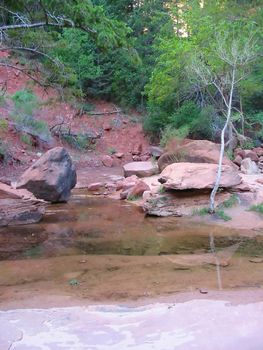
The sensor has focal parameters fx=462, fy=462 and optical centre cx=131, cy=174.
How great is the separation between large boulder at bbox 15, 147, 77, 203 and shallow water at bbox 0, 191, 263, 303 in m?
1.14

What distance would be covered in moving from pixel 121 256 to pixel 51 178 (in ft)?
17.6

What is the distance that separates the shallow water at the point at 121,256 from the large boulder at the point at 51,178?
114cm

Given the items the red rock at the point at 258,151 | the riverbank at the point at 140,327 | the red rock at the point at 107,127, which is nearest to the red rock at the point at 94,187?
the red rock at the point at 258,151

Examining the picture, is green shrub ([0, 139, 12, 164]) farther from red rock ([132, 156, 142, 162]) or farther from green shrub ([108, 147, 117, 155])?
red rock ([132, 156, 142, 162])

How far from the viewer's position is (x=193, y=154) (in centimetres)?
1577

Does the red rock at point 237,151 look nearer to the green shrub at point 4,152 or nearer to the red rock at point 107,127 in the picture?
the red rock at point 107,127

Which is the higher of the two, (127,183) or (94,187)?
(127,183)

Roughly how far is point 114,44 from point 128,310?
4243 mm

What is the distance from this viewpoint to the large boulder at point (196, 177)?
12.6 m

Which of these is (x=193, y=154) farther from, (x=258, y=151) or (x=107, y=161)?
(x=107, y=161)

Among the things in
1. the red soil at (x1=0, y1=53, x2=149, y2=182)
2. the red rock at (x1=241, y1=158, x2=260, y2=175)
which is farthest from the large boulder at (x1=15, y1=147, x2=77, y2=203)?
the red rock at (x1=241, y1=158, x2=260, y2=175)

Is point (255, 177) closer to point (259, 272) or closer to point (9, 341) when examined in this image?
Answer: point (259, 272)

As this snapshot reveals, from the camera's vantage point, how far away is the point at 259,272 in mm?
7895

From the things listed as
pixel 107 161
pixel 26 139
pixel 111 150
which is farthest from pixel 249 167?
pixel 26 139
